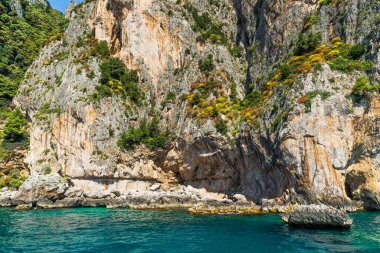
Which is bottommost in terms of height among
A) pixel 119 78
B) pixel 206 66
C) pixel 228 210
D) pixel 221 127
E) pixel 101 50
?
pixel 228 210

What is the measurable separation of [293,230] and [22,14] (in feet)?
288

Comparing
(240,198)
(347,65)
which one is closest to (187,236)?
(240,198)

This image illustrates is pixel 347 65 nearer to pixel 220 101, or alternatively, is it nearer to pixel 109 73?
pixel 220 101

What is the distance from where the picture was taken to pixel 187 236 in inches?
800

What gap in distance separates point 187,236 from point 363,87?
24.5 m

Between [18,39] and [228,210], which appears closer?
[228,210]

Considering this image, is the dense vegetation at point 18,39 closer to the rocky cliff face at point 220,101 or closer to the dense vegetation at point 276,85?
the rocky cliff face at point 220,101

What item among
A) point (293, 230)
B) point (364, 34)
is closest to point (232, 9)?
point (364, 34)

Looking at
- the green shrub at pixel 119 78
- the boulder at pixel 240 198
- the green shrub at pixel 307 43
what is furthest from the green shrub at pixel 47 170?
the green shrub at pixel 307 43

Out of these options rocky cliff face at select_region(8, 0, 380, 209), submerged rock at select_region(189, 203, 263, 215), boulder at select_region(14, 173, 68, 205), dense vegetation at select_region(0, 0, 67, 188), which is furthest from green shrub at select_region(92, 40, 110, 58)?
submerged rock at select_region(189, 203, 263, 215)

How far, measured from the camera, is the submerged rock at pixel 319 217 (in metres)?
21.3

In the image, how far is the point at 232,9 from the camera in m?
65.1

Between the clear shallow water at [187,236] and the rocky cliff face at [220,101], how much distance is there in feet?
27.1

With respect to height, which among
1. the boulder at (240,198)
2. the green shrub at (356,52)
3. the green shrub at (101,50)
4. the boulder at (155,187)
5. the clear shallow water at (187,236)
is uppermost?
the green shrub at (101,50)
